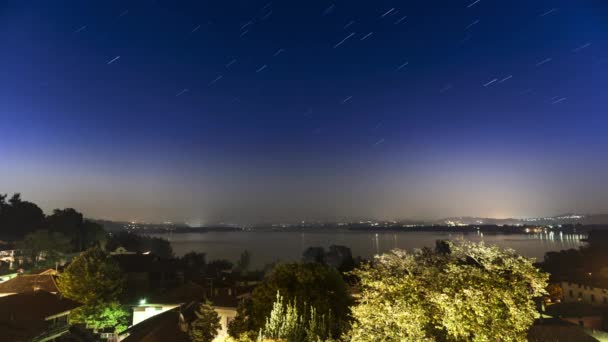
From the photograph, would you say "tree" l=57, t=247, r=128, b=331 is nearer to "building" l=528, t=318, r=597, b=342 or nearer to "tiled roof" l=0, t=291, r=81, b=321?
"tiled roof" l=0, t=291, r=81, b=321

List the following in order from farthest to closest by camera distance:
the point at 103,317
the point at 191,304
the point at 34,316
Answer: the point at 191,304, the point at 103,317, the point at 34,316

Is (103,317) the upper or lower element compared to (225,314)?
lower

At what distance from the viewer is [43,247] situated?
160 feet

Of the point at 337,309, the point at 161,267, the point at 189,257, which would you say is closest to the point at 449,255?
the point at 337,309

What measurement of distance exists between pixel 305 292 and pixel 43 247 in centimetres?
4699

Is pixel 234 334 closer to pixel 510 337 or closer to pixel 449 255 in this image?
pixel 449 255

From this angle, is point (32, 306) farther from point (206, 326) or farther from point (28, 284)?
point (206, 326)

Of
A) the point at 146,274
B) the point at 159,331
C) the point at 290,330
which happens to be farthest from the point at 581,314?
the point at 146,274

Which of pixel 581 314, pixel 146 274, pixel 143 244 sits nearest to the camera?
pixel 581 314

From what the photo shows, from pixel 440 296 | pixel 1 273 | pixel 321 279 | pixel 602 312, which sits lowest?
pixel 602 312

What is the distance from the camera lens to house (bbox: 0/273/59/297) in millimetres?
27773

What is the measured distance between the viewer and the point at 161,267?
49000mm

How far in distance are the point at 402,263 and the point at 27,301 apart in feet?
77.5

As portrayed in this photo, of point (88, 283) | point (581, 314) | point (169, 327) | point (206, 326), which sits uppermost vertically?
point (88, 283)
